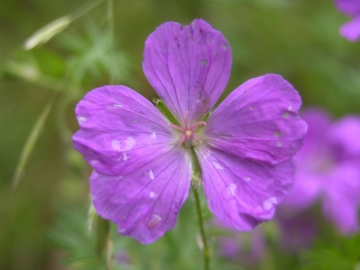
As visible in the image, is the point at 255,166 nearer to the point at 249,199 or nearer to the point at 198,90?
the point at 249,199

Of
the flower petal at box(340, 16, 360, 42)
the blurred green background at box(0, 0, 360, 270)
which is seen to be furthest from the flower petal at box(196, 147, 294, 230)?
the blurred green background at box(0, 0, 360, 270)

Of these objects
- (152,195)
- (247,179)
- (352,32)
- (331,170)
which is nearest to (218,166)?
(247,179)

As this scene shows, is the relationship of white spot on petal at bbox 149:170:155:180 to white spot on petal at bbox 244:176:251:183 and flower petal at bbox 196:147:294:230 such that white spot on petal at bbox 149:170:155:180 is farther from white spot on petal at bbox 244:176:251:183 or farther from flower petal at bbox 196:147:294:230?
white spot on petal at bbox 244:176:251:183

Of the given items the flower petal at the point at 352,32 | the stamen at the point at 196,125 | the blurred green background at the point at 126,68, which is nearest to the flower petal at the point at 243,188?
the stamen at the point at 196,125

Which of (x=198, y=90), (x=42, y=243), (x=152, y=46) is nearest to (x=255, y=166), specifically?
(x=198, y=90)

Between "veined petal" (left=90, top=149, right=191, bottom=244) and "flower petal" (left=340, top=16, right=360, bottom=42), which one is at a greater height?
"flower petal" (left=340, top=16, right=360, bottom=42)

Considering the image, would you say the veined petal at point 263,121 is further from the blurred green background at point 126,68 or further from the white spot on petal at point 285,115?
the blurred green background at point 126,68
